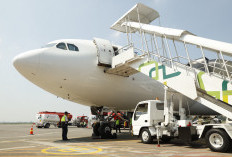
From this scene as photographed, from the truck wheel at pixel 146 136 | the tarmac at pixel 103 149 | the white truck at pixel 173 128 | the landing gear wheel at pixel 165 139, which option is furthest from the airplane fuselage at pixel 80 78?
the tarmac at pixel 103 149

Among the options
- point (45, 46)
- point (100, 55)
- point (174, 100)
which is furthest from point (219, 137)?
point (45, 46)

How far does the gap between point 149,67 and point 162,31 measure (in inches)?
71.0

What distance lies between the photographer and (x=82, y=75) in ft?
34.7

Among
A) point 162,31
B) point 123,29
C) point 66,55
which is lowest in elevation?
point 66,55

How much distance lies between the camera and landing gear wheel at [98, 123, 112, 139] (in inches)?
500

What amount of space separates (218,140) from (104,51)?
7.15 meters

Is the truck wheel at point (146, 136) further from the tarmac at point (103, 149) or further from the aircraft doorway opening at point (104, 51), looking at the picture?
the aircraft doorway opening at point (104, 51)

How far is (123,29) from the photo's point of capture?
13.3 metres

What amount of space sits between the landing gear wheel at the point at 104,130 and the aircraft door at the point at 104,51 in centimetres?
413

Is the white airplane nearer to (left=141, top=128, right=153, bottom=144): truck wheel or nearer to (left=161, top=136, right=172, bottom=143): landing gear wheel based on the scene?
(left=161, top=136, right=172, bottom=143): landing gear wheel

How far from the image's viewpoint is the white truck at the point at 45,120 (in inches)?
1334

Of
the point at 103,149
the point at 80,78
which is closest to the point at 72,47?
the point at 80,78

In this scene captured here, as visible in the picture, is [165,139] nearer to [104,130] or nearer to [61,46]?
[104,130]

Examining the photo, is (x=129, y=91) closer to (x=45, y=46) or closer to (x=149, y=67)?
(x=149, y=67)
